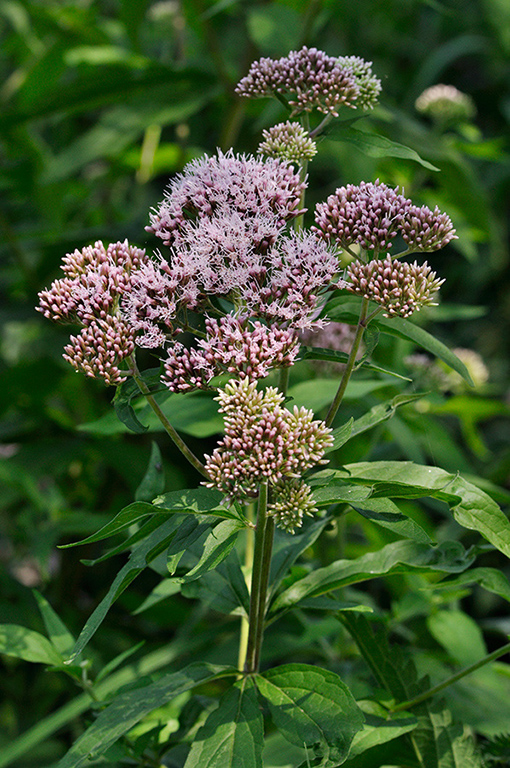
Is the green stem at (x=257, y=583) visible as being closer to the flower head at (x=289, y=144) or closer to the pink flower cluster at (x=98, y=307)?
the pink flower cluster at (x=98, y=307)

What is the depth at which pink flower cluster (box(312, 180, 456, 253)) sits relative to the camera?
0.80 m

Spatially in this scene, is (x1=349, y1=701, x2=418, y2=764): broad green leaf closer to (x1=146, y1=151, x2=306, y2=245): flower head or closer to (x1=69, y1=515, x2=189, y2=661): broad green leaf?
(x1=69, y1=515, x2=189, y2=661): broad green leaf

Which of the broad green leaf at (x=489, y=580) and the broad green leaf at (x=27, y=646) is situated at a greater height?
the broad green leaf at (x=489, y=580)

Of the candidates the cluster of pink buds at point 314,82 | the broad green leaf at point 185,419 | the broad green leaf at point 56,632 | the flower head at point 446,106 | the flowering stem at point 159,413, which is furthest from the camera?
the flower head at point 446,106

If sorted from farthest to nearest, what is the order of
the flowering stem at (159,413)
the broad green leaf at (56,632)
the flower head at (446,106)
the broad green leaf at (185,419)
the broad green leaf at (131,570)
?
the flower head at (446,106) → the broad green leaf at (185,419) → the broad green leaf at (56,632) → the flowering stem at (159,413) → the broad green leaf at (131,570)

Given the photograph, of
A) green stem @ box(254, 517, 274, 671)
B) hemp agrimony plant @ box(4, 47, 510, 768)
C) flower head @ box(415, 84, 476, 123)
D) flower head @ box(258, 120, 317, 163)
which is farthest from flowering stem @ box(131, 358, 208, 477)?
flower head @ box(415, 84, 476, 123)

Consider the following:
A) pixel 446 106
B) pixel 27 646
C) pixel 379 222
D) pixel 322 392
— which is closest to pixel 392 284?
pixel 379 222

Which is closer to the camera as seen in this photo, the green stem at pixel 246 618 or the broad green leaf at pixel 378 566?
the broad green leaf at pixel 378 566

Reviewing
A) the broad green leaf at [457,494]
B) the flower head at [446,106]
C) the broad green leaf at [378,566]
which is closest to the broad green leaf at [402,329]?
the broad green leaf at [457,494]

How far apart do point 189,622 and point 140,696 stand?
0.78 metres

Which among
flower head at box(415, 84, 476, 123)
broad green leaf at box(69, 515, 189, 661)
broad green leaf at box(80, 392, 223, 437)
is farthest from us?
flower head at box(415, 84, 476, 123)

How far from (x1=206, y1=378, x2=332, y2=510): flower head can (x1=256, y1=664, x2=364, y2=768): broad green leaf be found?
0.74ft

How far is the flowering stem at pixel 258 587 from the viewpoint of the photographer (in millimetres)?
785

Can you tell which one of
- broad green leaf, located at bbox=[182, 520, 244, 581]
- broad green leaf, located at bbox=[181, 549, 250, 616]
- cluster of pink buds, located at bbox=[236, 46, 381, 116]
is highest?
cluster of pink buds, located at bbox=[236, 46, 381, 116]
